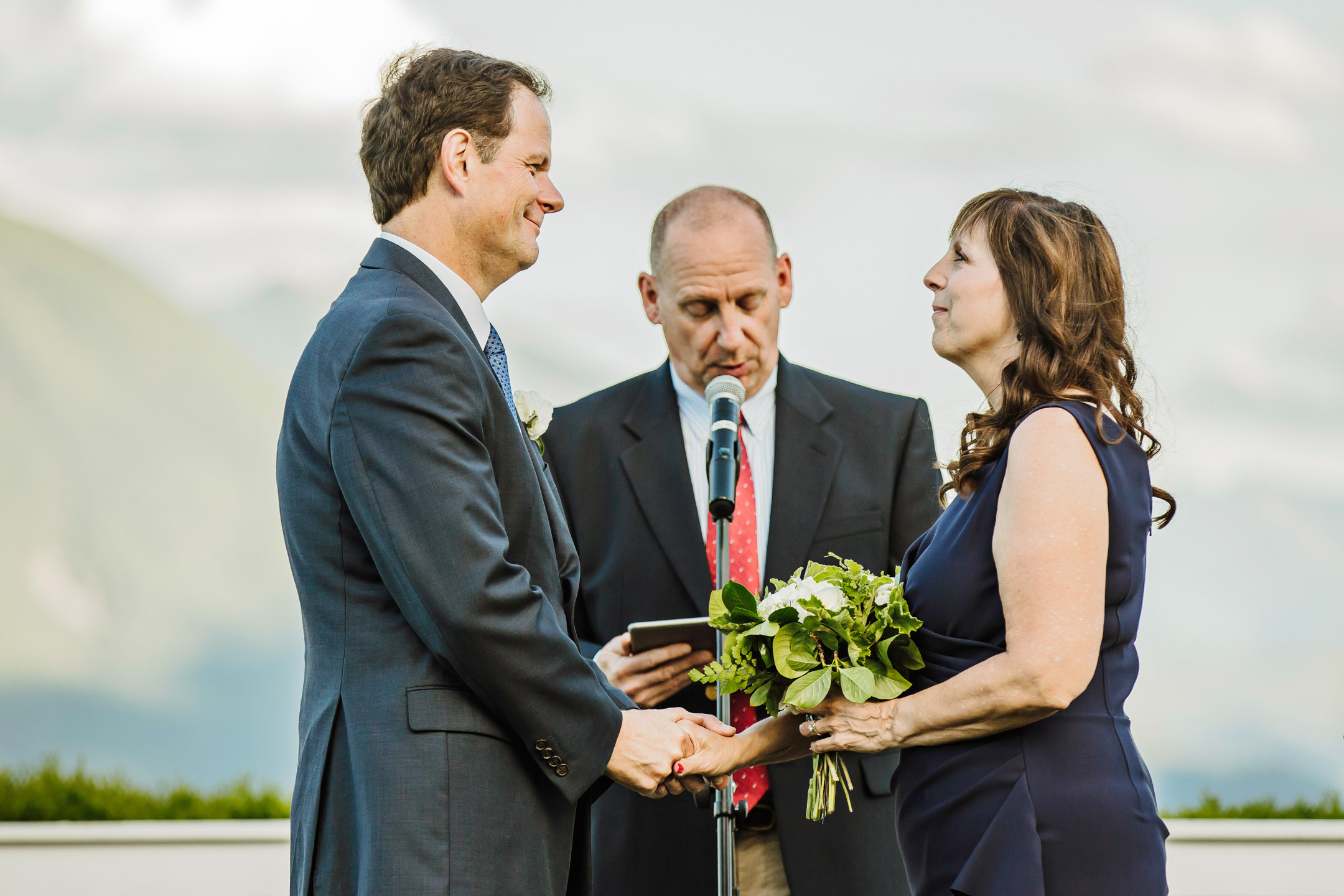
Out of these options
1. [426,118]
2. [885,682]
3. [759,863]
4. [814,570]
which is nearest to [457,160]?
[426,118]

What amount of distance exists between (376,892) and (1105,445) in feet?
4.22

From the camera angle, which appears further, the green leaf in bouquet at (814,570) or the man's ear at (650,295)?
the man's ear at (650,295)

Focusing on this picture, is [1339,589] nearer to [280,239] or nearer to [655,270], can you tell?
[655,270]

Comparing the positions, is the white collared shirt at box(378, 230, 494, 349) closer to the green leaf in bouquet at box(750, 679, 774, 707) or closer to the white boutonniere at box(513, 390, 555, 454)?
the white boutonniere at box(513, 390, 555, 454)

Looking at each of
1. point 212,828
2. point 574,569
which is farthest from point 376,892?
point 212,828

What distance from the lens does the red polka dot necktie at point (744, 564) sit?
2.50 meters

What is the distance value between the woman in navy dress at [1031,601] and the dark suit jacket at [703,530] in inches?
19.7

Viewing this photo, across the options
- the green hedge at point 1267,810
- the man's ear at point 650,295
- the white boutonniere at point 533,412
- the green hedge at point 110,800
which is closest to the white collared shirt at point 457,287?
the white boutonniere at point 533,412

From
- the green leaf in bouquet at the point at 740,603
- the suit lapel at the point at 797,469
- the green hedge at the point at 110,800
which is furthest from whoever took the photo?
the green hedge at the point at 110,800

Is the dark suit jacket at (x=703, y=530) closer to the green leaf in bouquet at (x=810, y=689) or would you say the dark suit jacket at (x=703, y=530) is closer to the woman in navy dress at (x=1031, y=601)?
the woman in navy dress at (x=1031, y=601)

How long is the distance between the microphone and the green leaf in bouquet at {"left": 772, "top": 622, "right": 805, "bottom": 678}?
11.4 inches

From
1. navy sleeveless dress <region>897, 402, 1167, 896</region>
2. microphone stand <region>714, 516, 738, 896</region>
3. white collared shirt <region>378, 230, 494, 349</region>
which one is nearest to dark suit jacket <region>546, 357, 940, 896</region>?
microphone stand <region>714, 516, 738, 896</region>

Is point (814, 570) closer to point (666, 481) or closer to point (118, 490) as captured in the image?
point (666, 481)

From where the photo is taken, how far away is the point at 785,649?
1928 mm
